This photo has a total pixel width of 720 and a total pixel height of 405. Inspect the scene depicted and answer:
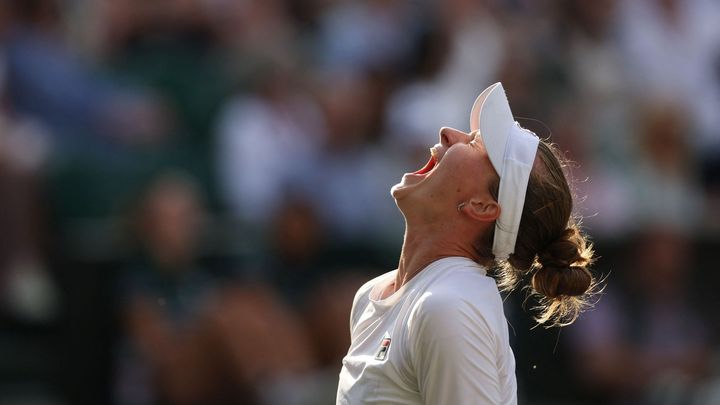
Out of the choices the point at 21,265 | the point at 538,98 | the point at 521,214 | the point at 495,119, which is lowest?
the point at 21,265

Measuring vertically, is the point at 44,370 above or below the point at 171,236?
below

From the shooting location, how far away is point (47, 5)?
25.0 ft

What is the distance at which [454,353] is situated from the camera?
9.27 ft

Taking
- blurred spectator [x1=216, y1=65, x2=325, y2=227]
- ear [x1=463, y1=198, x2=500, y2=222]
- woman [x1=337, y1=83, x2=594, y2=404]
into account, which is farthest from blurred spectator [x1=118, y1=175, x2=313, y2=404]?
ear [x1=463, y1=198, x2=500, y2=222]

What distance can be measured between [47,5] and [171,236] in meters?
1.73

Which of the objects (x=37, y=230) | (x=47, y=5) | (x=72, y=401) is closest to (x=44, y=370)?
(x=72, y=401)

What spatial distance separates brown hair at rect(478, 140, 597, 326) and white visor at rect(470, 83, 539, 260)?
0.03m

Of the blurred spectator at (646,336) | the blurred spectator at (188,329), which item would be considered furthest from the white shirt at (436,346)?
the blurred spectator at (646,336)

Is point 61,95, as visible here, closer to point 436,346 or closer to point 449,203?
point 449,203

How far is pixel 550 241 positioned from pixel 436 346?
48 centimetres

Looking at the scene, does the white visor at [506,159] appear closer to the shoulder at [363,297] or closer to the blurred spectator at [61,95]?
the shoulder at [363,297]

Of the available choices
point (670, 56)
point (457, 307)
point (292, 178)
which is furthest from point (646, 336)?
point (457, 307)

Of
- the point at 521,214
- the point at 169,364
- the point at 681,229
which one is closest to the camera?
the point at 521,214

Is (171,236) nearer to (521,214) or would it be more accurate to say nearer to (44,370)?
(44,370)
